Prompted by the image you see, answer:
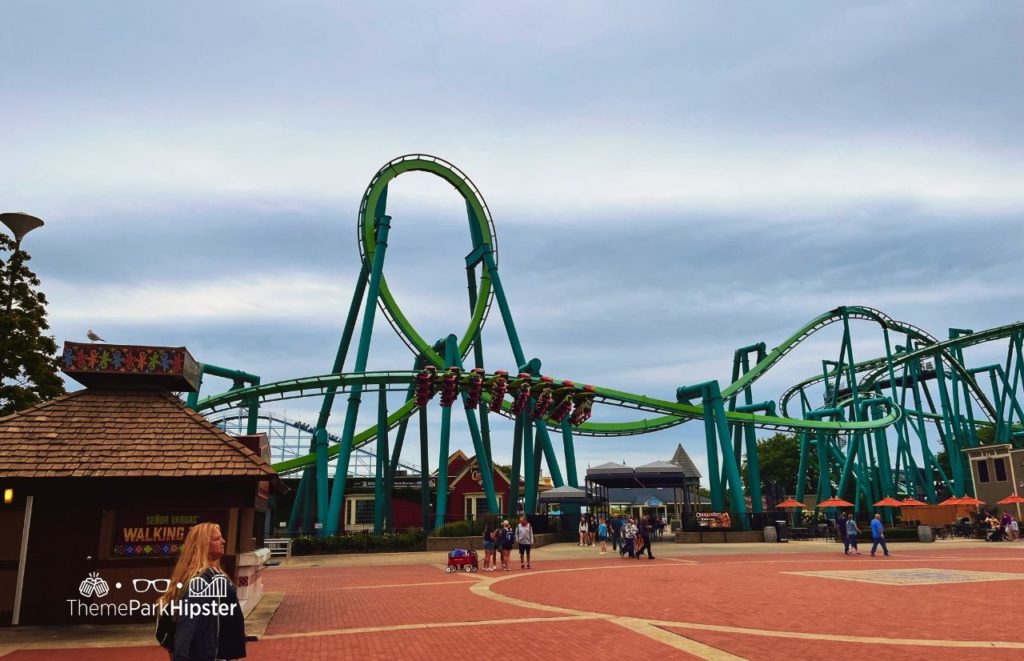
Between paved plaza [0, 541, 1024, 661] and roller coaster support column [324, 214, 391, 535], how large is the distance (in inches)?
405

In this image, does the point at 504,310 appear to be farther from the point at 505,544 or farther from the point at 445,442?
the point at 505,544

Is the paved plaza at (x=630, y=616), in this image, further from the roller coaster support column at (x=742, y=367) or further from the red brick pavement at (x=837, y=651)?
the roller coaster support column at (x=742, y=367)

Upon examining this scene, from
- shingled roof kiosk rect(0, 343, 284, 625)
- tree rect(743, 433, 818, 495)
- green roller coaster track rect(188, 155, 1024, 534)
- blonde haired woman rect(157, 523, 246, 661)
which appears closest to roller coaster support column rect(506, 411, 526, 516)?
green roller coaster track rect(188, 155, 1024, 534)

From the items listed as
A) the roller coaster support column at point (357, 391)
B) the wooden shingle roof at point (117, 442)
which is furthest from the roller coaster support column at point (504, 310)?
the wooden shingle roof at point (117, 442)

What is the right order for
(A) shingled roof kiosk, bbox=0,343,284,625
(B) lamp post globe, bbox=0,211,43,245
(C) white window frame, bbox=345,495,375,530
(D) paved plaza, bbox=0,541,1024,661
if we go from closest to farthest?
1. (D) paved plaza, bbox=0,541,1024,661
2. (A) shingled roof kiosk, bbox=0,343,284,625
3. (B) lamp post globe, bbox=0,211,43,245
4. (C) white window frame, bbox=345,495,375,530

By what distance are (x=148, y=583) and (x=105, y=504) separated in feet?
4.67

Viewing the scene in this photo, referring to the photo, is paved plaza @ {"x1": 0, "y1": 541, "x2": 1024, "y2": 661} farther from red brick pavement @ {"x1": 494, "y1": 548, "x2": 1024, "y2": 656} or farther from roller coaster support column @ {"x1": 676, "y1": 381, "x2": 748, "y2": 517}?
roller coaster support column @ {"x1": 676, "y1": 381, "x2": 748, "y2": 517}

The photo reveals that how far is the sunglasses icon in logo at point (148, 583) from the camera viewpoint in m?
11.1

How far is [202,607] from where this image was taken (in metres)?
4.56

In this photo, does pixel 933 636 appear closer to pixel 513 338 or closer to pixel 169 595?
pixel 169 595

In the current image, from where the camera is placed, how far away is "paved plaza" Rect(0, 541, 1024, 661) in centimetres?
862

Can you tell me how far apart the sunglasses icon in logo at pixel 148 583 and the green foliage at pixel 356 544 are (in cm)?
1651

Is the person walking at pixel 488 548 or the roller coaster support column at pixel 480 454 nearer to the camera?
the person walking at pixel 488 548

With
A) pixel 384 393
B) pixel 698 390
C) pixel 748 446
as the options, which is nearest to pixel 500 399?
pixel 384 393
